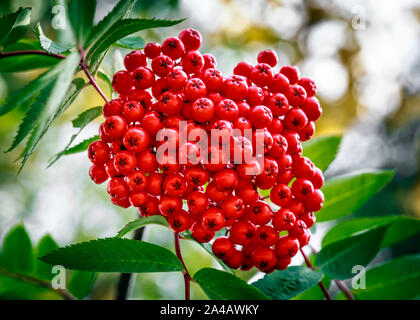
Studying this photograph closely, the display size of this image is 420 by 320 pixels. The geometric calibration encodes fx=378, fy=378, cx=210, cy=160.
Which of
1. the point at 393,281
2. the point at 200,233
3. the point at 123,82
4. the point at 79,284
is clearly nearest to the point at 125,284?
the point at 79,284

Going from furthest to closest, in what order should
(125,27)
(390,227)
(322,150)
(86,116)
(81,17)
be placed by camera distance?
(390,227), (322,150), (86,116), (125,27), (81,17)

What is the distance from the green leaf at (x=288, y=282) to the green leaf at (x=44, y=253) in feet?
3.27

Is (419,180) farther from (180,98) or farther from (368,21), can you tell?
(180,98)

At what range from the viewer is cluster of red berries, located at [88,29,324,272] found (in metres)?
1.28

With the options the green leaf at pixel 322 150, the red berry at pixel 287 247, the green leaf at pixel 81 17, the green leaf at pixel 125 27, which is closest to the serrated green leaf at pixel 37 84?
the green leaf at pixel 81 17

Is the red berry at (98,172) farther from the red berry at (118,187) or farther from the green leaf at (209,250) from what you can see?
the green leaf at (209,250)

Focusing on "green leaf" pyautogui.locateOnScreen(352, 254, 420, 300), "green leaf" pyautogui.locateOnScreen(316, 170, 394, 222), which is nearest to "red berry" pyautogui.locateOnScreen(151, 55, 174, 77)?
"green leaf" pyautogui.locateOnScreen(316, 170, 394, 222)

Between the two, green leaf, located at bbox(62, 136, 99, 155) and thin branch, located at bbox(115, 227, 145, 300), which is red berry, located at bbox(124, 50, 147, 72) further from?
thin branch, located at bbox(115, 227, 145, 300)

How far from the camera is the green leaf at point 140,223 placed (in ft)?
4.01

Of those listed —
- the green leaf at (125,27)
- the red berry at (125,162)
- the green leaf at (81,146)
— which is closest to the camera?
the green leaf at (125,27)

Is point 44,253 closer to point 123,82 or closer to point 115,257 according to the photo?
point 115,257

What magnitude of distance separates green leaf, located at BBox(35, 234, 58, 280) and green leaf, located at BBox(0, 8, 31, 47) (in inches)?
38.0

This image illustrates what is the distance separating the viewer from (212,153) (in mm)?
1254

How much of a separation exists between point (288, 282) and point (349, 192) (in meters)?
0.65
